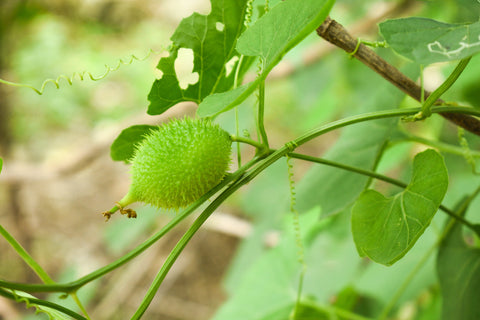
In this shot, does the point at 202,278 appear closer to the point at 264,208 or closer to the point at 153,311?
the point at 153,311

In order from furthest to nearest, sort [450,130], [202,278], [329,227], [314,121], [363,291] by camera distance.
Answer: [202,278]
[314,121]
[450,130]
[329,227]
[363,291]

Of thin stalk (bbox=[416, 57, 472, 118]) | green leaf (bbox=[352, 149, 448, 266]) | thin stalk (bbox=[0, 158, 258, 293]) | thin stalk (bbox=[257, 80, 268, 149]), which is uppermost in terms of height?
thin stalk (bbox=[416, 57, 472, 118])

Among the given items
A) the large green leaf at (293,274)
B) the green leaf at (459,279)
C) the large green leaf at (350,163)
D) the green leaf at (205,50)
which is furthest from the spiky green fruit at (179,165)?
the large green leaf at (293,274)

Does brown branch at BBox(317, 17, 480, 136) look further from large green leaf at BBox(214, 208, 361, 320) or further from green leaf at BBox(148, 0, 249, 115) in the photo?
large green leaf at BBox(214, 208, 361, 320)

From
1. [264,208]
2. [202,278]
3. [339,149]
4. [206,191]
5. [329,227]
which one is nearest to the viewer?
[206,191]

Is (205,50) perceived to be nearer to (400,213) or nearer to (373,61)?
(373,61)

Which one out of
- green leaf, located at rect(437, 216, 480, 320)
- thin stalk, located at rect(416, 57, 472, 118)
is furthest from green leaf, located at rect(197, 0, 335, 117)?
green leaf, located at rect(437, 216, 480, 320)

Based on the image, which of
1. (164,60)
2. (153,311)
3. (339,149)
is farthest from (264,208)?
(164,60)
